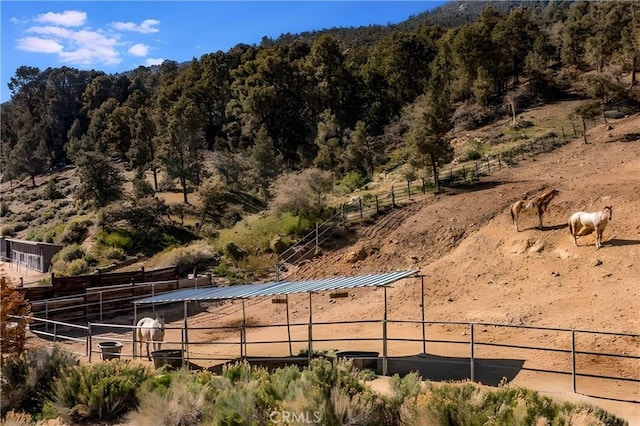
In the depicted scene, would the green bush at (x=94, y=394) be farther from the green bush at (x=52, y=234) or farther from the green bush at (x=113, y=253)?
the green bush at (x=52, y=234)

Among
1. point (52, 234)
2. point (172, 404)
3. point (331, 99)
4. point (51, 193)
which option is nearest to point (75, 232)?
point (52, 234)

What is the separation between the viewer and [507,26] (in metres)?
61.1

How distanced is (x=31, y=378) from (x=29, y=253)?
28041 mm

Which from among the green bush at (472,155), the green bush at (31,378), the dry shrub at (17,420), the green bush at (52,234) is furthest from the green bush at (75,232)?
the dry shrub at (17,420)

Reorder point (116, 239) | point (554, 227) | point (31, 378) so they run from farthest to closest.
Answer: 1. point (116, 239)
2. point (554, 227)
3. point (31, 378)

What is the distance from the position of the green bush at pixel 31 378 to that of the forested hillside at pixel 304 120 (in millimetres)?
18266

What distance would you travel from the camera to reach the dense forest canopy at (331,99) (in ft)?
148

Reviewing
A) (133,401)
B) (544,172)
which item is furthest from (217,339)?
(544,172)

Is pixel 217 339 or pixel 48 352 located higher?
pixel 48 352

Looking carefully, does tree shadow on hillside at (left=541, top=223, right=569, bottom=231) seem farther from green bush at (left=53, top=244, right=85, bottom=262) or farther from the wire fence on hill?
green bush at (left=53, top=244, right=85, bottom=262)

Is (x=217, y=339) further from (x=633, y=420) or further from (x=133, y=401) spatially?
(x=633, y=420)

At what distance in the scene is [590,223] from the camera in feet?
63.6

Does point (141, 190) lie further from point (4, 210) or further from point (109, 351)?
point (109, 351)

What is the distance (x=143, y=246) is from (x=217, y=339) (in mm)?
16788
